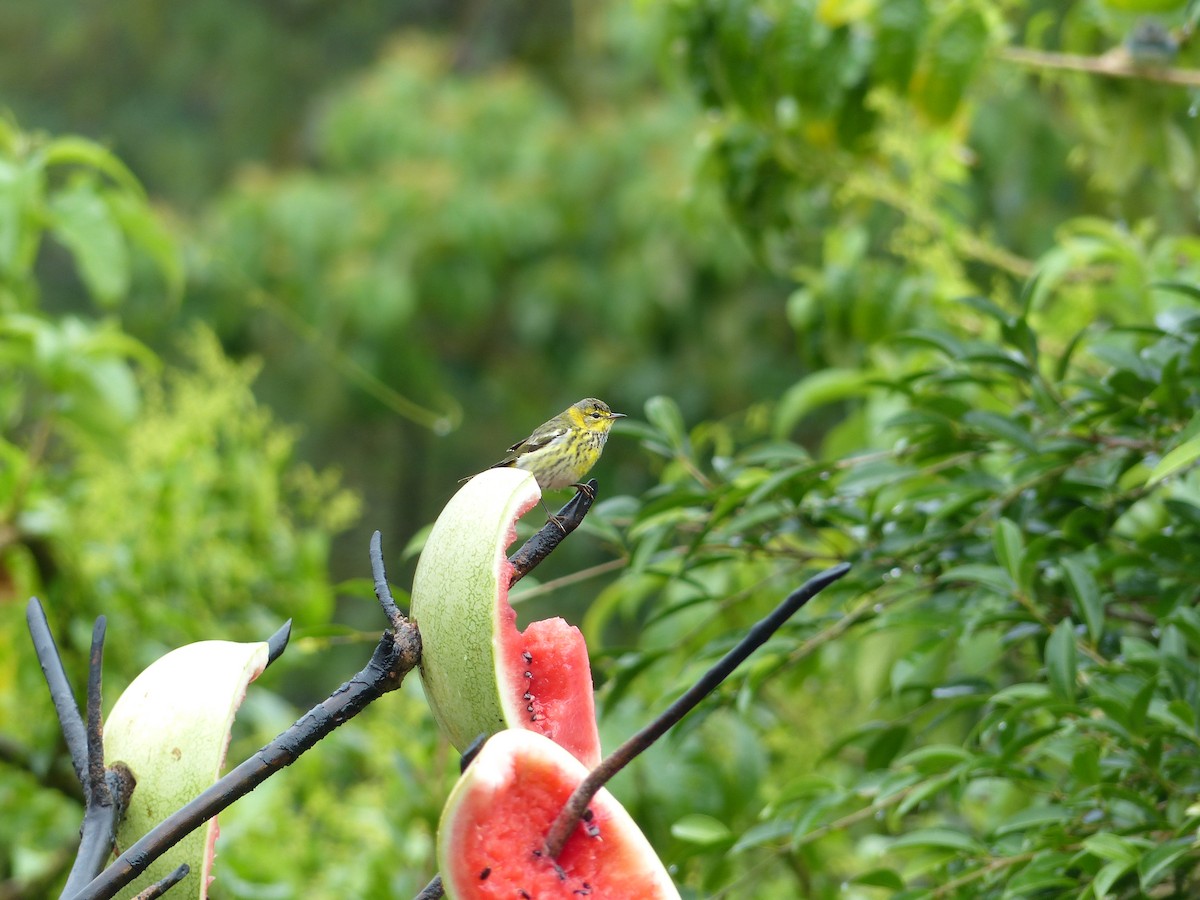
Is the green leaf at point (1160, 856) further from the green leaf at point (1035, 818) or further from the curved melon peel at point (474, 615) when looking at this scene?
the curved melon peel at point (474, 615)

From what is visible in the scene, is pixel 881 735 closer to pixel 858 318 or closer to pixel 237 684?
pixel 237 684

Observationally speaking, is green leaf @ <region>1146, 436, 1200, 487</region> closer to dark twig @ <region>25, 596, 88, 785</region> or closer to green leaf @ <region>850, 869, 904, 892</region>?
green leaf @ <region>850, 869, 904, 892</region>

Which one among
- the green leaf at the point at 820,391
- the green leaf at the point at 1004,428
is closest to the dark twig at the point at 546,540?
the green leaf at the point at 1004,428

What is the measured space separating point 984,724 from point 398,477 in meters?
4.78

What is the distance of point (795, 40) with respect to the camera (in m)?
1.71

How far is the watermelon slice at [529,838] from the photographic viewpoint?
550 millimetres

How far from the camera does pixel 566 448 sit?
90 cm

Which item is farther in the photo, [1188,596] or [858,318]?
[858,318]

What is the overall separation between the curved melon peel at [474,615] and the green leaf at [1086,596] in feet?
1.60

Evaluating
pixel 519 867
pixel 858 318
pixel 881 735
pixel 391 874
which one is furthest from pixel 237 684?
pixel 858 318

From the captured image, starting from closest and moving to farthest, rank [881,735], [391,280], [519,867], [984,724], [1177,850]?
[519,867] → [1177,850] → [984,724] → [881,735] → [391,280]

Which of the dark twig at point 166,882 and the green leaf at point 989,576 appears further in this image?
the green leaf at point 989,576

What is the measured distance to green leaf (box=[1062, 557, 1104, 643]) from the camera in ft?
3.14

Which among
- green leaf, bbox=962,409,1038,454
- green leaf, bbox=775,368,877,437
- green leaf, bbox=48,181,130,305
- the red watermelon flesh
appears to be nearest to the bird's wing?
the red watermelon flesh
